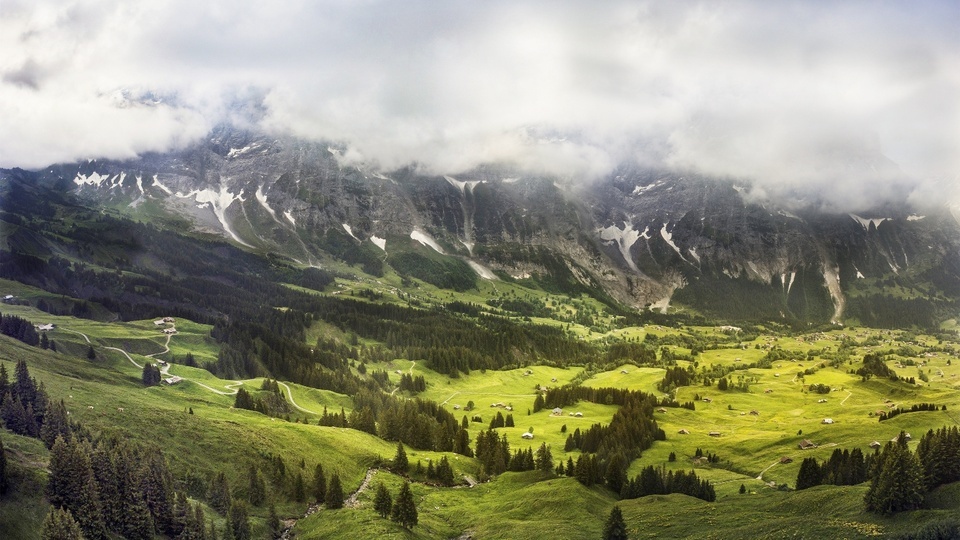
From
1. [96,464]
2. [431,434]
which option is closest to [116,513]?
[96,464]

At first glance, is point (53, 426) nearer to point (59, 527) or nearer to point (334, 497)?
point (59, 527)

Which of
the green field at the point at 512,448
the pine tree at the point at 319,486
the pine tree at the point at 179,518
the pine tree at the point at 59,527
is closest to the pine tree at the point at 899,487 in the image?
the green field at the point at 512,448

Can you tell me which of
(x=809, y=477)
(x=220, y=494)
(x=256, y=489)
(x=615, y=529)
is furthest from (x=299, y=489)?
(x=809, y=477)

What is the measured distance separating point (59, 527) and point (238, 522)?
25377mm

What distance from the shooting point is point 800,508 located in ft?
250

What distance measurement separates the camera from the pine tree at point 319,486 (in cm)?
9781

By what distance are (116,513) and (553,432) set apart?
383 feet

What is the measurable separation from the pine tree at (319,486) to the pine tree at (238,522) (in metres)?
19.9

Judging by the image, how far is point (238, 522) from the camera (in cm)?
7669

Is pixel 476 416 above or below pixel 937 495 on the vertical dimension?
below

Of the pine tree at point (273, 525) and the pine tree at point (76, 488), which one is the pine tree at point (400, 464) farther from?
the pine tree at point (76, 488)

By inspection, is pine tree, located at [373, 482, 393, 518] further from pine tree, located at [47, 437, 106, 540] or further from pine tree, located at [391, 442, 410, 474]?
pine tree, located at [47, 437, 106, 540]

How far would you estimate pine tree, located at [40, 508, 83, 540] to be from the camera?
178 feet

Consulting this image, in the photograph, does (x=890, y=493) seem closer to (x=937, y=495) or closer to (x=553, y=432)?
(x=937, y=495)
